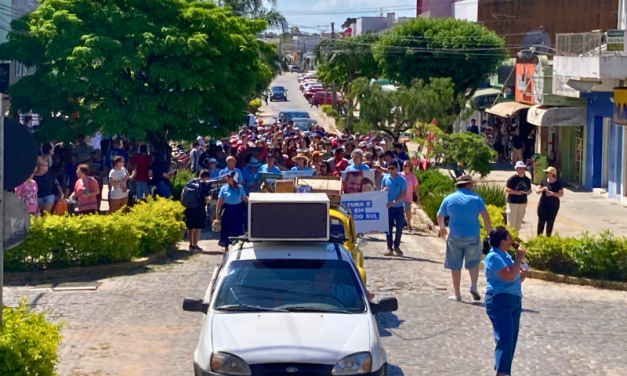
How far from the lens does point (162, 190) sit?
18.7 m

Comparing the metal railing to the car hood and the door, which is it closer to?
the door

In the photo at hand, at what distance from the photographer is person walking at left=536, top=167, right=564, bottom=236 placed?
16.4 meters

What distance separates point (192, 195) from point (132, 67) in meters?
4.79

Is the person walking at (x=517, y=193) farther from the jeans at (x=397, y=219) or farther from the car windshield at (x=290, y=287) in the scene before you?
the car windshield at (x=290, y=287)

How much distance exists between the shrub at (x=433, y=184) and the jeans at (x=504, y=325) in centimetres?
1240

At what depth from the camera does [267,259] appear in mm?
8445

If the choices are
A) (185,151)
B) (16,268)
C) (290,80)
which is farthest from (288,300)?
(290,80)

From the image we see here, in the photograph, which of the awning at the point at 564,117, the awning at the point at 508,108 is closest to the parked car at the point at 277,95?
the awning at the point at 508,108

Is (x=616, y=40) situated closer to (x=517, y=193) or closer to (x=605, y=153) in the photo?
(x=605, y=153)

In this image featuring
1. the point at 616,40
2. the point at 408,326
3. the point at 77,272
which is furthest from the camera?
the point at 616,40

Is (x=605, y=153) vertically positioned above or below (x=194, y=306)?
below

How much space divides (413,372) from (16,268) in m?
6.88

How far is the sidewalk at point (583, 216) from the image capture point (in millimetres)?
20062

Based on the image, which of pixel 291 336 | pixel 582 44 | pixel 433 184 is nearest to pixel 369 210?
pixel 433 184
